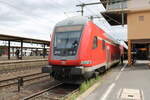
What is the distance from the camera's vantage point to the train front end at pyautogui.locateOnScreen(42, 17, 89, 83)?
7.67 metres

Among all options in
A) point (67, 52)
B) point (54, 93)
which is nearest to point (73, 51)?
point (67, 52)

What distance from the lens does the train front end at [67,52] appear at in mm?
7666

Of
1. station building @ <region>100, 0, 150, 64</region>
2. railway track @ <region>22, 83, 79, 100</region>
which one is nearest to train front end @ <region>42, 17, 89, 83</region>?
railway track @ <region>22, 83, 79, 100</region>

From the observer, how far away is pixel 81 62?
759 centimetres

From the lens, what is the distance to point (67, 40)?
8.27m

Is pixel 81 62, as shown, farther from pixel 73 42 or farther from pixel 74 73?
pixel 73 42

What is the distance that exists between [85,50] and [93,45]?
912 mm

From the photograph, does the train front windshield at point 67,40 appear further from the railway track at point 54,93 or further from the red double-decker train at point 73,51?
the railway track at point 54,93

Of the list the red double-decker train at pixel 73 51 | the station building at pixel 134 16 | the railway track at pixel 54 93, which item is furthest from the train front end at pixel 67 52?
the station building at pixel 134 16

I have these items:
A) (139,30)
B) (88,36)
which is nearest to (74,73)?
(88,36)

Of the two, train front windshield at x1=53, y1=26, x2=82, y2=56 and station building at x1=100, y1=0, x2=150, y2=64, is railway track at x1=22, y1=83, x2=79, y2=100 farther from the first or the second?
station building at x1=100, y1=0, x2=150, y2=64

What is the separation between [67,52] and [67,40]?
0.66 meters

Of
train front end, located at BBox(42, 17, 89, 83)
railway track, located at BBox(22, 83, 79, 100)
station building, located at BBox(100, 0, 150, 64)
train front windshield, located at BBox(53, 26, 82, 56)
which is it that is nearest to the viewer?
railway track, located at BBox(22, 83, 79, 100)

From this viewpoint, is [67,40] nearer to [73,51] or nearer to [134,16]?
[73,51]
